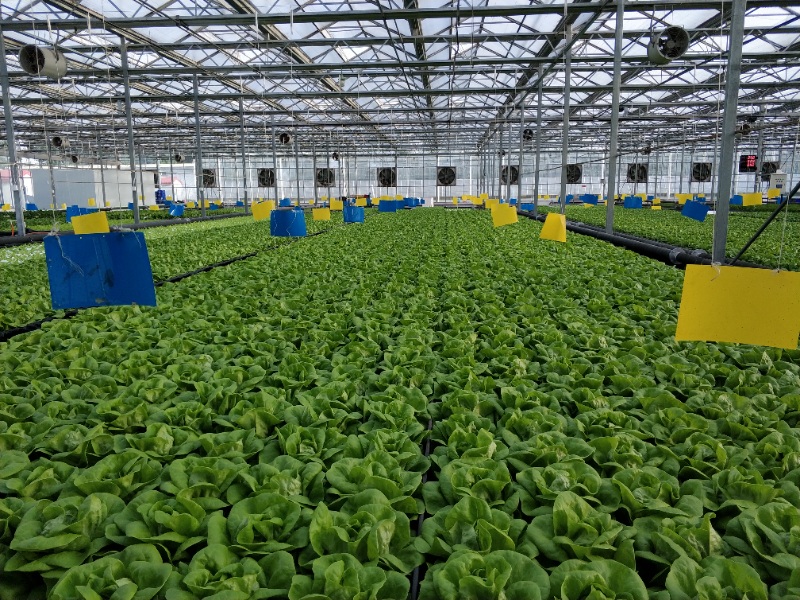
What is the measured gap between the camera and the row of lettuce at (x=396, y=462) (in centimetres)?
171

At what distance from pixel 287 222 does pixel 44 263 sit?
5.80 meters

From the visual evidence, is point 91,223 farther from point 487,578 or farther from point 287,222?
point 287,222

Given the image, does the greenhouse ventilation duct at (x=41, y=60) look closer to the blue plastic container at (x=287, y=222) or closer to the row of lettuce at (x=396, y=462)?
the blue plastic container at (x=287, y=222)

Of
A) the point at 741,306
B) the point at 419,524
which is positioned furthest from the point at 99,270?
the point at 741,306

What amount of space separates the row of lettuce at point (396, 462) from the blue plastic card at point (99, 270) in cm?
27

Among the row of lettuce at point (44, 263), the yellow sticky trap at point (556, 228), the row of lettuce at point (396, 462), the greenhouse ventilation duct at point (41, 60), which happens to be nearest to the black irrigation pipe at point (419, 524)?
the row of lettuce at point (396, 462)

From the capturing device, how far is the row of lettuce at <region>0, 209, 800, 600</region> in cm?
171

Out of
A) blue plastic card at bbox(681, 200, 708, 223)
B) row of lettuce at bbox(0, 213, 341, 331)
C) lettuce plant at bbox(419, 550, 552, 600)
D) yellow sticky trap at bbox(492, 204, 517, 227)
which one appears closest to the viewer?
lettuce plant at bbox(419, 550, 552, 600)

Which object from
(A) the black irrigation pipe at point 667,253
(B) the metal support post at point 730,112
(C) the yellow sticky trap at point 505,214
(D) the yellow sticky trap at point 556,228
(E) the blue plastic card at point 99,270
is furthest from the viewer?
(C) the yellow sticky trap at point 505,214

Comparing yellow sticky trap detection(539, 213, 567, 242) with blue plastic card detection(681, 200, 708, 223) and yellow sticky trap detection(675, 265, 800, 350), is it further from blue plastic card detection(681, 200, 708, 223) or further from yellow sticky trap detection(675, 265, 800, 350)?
yellow sticky trap detection(675, 265, 800, 350)

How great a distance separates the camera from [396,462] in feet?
7.59

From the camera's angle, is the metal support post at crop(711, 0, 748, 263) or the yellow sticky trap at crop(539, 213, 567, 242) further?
the yellow sticky trap at crop(539, 213, 567, 242)

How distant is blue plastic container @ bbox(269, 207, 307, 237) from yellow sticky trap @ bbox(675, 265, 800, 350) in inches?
450

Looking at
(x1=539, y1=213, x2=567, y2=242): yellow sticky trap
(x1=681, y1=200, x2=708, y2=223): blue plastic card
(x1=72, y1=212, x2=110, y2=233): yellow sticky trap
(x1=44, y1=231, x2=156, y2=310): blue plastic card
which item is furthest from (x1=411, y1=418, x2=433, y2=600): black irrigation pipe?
(x1=681, y1=200, x2=708, y2=223): blue plastic card
